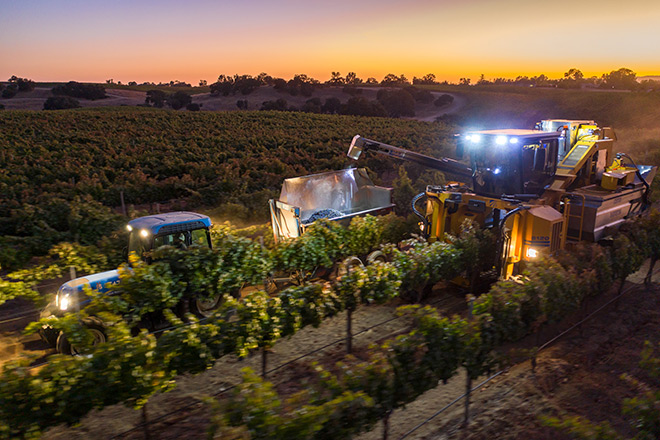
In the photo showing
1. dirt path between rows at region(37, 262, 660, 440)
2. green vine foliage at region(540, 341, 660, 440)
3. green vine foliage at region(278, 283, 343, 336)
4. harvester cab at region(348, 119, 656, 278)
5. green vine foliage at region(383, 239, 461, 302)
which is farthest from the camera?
harvester cab at region(348, 119, 656, 278)

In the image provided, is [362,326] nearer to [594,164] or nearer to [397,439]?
[397,439]

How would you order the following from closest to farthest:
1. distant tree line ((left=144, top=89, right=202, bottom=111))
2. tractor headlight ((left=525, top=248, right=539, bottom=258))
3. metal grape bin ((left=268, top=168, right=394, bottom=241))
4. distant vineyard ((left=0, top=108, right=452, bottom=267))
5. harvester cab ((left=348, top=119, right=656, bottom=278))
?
tractor headlight ((left=525, top=248, right=539, bottom=258)) < harvester cab ((left=348, top=119, right=656, bottom=278)) < metal grape bin ((left=268, top=168, right=394, bottom=241)) < distant vineyard ((left=0, top=108, right=452, bottom=267)) < distant tree line ((left=144, top=89, right=202, bottom=111))

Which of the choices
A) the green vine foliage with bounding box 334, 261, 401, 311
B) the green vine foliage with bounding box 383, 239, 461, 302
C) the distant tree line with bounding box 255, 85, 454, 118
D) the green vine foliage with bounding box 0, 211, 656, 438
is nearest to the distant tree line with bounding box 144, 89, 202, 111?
the distant tree line with bounding box 255, 85, 454, 118

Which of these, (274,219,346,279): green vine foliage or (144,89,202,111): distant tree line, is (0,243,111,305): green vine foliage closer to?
(274,219,346,279): green vine foliage

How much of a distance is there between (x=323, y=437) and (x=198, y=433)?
8.55 ft

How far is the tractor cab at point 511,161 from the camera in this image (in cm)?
1038

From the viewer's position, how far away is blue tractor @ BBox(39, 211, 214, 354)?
303 inches

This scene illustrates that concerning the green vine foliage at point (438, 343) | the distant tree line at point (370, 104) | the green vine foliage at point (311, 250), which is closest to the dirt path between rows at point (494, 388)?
the green vine foliage at point (438, 343)

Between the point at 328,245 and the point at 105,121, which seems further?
the point at 105,121

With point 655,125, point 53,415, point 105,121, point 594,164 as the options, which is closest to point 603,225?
point 594,164

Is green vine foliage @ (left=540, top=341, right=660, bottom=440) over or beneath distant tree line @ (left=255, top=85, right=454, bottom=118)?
beneath

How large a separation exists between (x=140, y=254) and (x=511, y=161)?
26.9ft

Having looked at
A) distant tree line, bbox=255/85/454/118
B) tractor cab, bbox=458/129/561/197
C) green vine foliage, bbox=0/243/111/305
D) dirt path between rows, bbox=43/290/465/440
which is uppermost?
distant tree line, bbox=255/85/454/118

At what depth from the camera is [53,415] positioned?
478 centimetres
